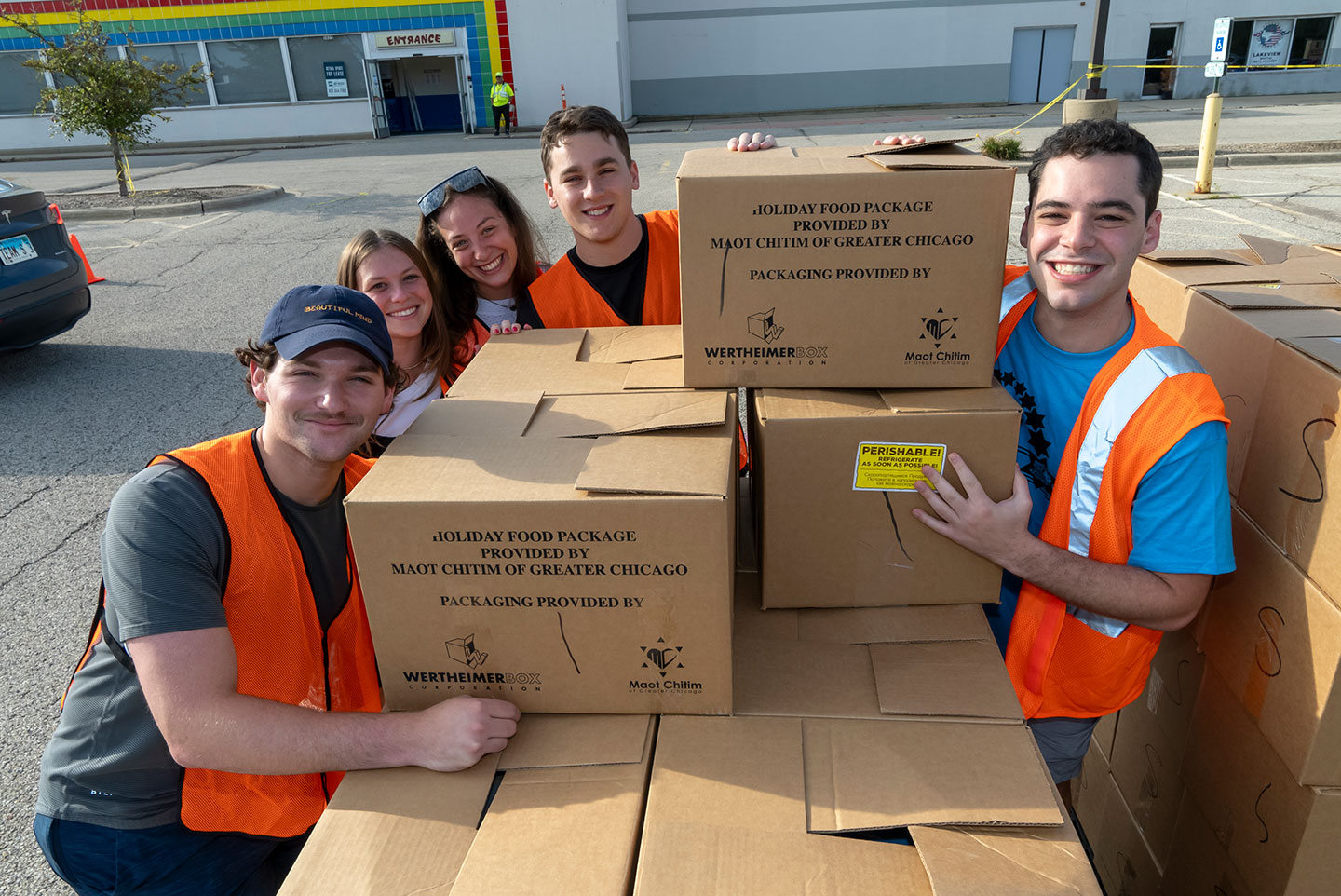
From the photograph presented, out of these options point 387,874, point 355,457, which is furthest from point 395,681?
point 355,457

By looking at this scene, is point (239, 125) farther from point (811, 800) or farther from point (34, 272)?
point (811, 800)

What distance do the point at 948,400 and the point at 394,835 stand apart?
1229 millimetres

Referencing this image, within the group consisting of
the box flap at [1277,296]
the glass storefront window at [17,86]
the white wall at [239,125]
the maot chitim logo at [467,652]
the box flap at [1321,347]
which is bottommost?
the maot chitim logo at [467,652]

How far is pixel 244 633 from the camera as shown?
165 centimetres

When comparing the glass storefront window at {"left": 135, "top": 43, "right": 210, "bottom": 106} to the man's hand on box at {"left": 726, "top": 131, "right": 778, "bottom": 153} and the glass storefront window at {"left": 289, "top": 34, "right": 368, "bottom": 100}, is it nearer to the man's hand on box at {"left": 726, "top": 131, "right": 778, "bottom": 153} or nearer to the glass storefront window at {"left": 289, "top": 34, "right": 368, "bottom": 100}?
the glass storefront window at {"left": 289, "top": 34, "right": 368, "bottom": 100}

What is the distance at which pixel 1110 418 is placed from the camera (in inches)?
65.6

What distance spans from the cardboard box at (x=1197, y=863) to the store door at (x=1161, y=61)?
84.7 ft

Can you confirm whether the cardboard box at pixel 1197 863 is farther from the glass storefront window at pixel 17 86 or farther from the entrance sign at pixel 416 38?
the glass storefront window at pixel 17 86

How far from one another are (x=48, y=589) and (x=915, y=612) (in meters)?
3.69

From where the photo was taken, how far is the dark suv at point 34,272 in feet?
19.0

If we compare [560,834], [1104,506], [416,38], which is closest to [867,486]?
[1104,506]

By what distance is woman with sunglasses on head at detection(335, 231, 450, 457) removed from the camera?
8.68ft

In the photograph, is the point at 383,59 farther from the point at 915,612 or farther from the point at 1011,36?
the point at 915,612

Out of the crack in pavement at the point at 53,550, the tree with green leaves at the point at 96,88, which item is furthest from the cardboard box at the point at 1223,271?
the tree with green leaves at the point at 96,88
